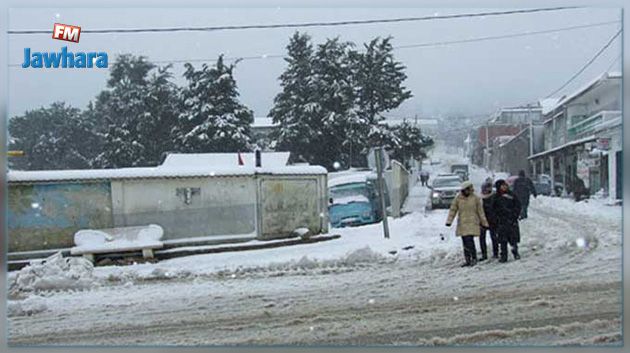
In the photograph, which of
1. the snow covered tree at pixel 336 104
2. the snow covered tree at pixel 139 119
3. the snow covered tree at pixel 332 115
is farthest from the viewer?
the snow covered tree at pixel 332 115

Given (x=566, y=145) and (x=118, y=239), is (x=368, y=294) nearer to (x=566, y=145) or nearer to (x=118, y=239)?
(x=566, y=145)

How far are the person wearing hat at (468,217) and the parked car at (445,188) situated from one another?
40mm

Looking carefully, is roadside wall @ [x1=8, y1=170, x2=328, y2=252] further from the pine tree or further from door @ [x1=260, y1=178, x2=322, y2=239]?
the pine tree

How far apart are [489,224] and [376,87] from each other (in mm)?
1399

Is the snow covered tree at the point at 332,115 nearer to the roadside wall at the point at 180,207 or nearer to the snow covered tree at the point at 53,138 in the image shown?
the roadside wall at the point at 180,207

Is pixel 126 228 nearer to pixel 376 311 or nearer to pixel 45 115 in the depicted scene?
pixel 45 115

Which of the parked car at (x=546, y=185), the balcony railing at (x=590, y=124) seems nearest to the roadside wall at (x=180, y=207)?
the parked car at (x=546, y=185)

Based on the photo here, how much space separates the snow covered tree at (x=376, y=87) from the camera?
4582 mm

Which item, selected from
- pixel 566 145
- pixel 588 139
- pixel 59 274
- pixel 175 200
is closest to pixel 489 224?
pixel 566 145

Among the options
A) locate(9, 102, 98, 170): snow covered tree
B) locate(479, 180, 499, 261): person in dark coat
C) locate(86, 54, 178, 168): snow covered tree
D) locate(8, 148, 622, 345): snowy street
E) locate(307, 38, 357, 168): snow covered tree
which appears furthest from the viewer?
locate(479, 180, 499, 261): person in dark coat

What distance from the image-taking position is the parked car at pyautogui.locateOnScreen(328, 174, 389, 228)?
16.6 feet

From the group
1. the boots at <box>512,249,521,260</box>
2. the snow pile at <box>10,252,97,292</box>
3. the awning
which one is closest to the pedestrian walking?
the awning

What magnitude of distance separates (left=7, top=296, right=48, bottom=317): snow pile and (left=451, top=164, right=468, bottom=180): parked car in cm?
299

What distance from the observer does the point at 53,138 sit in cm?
451
